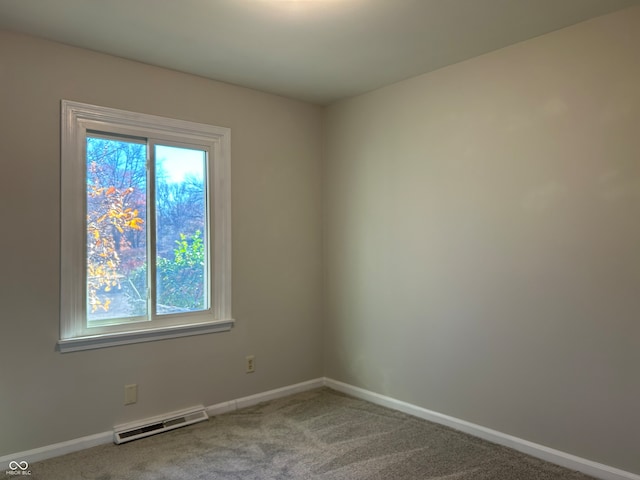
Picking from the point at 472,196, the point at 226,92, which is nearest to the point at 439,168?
the point at 472,196

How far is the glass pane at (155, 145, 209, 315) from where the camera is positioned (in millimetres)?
3137

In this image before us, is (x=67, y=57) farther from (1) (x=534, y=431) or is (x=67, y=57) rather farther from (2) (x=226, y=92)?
(1) (x=534, y=431)

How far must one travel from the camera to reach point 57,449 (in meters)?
2.65

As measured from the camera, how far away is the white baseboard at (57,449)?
2517 millimetres

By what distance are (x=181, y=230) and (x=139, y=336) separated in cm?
76

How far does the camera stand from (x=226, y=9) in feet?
7.54

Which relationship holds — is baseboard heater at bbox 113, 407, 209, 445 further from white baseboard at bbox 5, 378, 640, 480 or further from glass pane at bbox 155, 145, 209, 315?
glass pane at bbox 155, 145, 209, 315

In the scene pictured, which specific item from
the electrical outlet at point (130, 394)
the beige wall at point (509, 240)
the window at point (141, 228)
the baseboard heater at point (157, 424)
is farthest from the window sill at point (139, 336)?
the beige wall at point (509, 240)

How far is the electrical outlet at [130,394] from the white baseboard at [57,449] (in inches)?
8.0

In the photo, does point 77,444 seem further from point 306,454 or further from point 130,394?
point 306,454

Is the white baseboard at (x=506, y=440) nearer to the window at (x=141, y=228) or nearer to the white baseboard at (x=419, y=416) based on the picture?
the white baseboard at (x=419, y=416)

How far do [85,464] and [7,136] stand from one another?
1.86 metres

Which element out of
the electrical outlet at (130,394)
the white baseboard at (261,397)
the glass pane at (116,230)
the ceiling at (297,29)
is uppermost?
the ceiling at (297,29)

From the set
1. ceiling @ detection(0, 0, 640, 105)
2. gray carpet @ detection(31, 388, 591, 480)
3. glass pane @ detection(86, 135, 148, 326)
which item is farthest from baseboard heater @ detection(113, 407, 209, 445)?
ceiling @ detection(0, 0, 640, 105)
